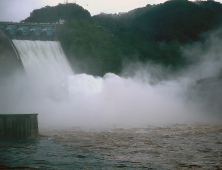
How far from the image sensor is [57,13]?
103 m

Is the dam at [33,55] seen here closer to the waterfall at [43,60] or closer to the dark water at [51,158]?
the waterfall at [43,60]

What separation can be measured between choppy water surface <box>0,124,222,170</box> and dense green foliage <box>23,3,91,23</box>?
3267 inches

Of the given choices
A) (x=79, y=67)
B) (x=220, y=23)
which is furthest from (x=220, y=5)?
(x=79, y=67)

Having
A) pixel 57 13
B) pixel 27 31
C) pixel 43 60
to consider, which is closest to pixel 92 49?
pixel 27 31

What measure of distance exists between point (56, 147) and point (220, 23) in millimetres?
92913

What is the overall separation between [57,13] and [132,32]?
94.1 ft

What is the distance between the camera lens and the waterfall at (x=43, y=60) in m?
46.7

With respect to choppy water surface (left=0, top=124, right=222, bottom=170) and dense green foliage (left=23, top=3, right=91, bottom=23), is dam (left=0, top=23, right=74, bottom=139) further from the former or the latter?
dense green foliage (left=23, top=3, right=91, bottom=23)

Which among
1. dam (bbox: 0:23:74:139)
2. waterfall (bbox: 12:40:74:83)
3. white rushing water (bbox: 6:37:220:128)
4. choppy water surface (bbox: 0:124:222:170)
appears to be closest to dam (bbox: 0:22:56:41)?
dam (bbox: 0:23:74:139)

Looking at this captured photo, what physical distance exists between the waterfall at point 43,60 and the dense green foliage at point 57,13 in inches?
1881

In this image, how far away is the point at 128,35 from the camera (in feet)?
296

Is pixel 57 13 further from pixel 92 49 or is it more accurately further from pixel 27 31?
pixel 27 31

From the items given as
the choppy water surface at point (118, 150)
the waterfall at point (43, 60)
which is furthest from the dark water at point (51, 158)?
the waterfall at point (43, 60)

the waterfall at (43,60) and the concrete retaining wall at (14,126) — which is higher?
the waterfall at (43,60)
